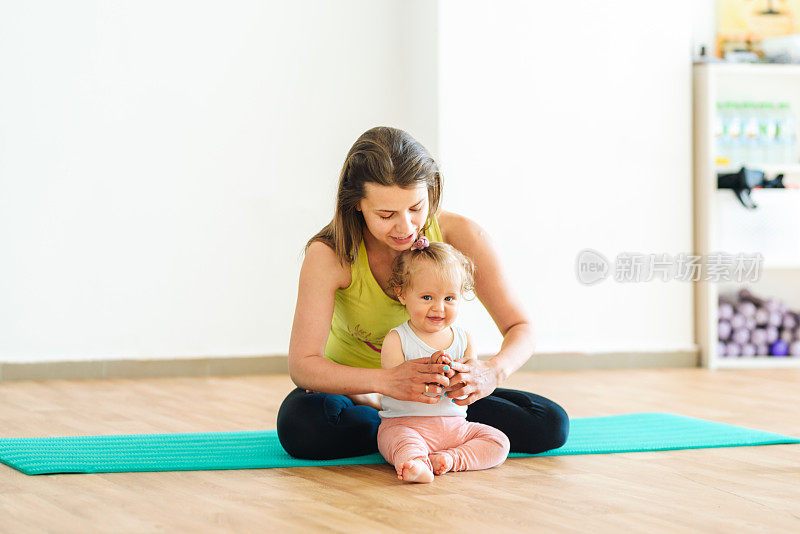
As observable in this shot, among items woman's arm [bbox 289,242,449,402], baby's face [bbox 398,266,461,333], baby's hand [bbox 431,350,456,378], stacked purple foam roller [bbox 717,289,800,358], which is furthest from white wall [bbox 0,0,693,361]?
baby's hand [bbox 431,350,456,378]

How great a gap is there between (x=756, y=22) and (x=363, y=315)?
269 centimetres

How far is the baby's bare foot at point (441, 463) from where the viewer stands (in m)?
1.85

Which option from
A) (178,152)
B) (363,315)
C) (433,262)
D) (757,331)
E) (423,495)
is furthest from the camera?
(757,331)

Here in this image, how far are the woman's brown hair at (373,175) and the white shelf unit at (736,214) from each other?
2.18 metres

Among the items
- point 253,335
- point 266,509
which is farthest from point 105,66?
point 266,509

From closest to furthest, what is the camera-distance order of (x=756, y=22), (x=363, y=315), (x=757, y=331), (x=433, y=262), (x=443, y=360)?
(x=443, y=360) < (x=433, y=262) < (x=363, y=315) < (x=757, y=331) < (x=756, y=22)

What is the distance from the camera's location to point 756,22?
13.3ft

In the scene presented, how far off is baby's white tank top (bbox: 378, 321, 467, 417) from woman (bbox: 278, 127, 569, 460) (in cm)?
5

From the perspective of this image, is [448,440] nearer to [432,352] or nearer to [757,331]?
[432,352]

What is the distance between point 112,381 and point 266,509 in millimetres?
1985

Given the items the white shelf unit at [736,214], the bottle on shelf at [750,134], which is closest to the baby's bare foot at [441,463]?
the white shelf unit at [736,214]

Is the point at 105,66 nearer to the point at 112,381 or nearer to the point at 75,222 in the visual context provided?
the point at 75,222

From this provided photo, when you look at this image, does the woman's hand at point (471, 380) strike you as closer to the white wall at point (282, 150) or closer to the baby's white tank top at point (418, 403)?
the baby's white tank top at point (418, 403)

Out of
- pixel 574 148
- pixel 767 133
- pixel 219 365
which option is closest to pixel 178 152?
pixel 219 365
